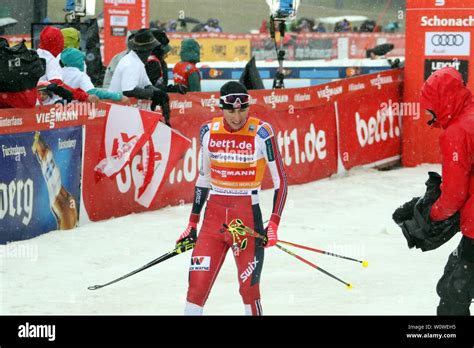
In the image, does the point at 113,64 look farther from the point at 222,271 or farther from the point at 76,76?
the point at 222,271

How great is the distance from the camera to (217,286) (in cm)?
1002

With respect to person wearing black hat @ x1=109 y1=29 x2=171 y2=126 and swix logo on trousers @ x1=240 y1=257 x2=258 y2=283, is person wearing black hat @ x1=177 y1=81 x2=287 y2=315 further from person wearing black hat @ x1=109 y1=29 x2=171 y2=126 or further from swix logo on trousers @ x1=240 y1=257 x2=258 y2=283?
person wearing black hat @ x1=109 y1=29 x2=171 y2=126

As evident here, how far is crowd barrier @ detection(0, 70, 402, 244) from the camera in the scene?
11273 millimetres

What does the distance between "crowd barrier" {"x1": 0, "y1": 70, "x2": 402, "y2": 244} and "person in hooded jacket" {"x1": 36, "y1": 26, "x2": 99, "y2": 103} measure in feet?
0.96

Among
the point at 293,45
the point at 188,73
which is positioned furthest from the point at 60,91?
the point at 293,45

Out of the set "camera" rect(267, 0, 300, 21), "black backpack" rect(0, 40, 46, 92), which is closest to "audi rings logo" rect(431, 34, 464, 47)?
"camera" rect(267, 0, 300, 21)

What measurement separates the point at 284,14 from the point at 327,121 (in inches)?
74.3

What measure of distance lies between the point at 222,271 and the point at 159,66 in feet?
13.4

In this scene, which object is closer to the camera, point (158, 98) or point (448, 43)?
point (158, 98)

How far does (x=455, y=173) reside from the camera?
6434 mm

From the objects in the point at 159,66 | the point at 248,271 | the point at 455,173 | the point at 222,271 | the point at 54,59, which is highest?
the point at 54,59

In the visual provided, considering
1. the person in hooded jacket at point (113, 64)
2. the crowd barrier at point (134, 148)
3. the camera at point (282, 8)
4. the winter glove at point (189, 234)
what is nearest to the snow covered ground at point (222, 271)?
the crowd barrier at point (134, 148)
